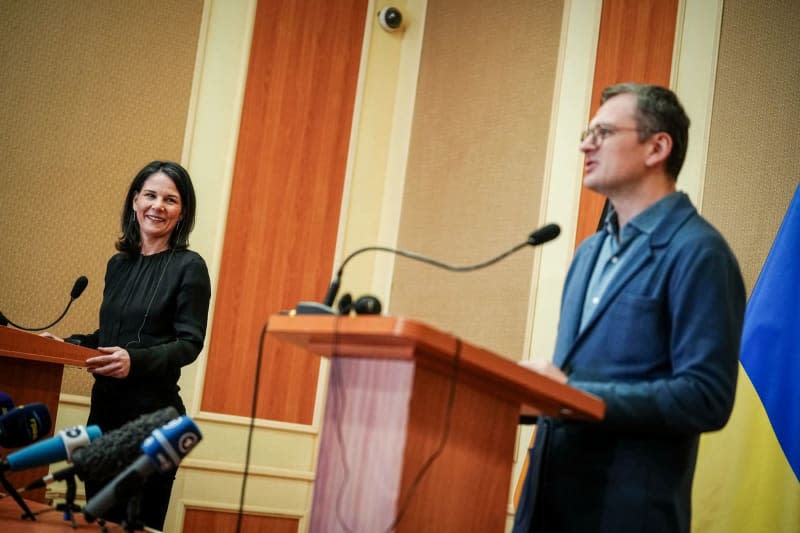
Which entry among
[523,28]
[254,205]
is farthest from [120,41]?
[523,28]

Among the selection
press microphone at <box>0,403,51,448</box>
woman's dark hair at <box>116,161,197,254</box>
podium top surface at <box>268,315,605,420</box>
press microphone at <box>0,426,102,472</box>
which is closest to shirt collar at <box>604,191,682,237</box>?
podium top surface at <box>268,315,605,420</box>

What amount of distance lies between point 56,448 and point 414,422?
2.50 ft

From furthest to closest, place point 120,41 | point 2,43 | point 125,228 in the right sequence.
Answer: point 120,41, point 2,43, point 125,228

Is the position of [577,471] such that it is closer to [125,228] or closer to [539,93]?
[125,228]

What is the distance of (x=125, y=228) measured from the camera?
3316 mm

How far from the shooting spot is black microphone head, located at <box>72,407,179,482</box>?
1578mm

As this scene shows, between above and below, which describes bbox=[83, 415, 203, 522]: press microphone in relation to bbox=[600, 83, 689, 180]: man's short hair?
below

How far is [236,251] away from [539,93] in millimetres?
1724

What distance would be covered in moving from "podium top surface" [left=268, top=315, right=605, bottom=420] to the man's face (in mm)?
626

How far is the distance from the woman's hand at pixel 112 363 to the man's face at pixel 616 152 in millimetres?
1508

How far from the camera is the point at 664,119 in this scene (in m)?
2.10

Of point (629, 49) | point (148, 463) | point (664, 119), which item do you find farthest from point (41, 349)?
point (629, 49)

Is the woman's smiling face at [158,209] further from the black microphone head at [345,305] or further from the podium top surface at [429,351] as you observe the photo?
the black microphone head at [345,305]

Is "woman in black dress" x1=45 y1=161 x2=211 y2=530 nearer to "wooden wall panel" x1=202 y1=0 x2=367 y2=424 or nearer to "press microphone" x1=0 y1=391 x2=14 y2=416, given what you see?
"press microphone" x1=0 y1=391 x2=14 y2=416
